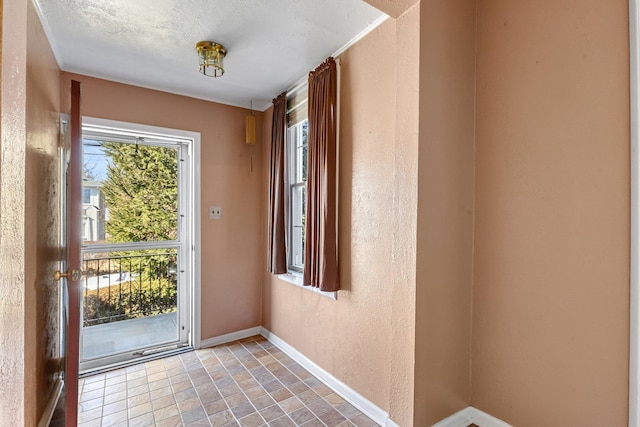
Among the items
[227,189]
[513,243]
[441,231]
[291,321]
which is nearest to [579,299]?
[513,243]

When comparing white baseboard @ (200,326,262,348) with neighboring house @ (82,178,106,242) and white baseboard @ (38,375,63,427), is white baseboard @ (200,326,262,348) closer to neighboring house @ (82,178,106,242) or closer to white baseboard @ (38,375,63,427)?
white baseboard @ (38,375,63,427)

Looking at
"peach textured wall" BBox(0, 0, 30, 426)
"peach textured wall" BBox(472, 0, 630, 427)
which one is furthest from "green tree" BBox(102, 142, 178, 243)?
"peach textured wall" BBox(472, 0, 630, 427)

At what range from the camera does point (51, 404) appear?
2045mm

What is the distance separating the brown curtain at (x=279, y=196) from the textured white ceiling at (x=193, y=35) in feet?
1.05

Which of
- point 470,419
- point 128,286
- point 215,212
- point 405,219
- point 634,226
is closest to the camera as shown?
point 634,226

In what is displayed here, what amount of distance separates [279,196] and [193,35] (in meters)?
1.38

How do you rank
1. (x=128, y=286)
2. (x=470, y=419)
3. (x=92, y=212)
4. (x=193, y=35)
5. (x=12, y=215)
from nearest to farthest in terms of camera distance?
(x=12, y=215) < (x=470, y=419) < (x=193, y=35) < (x=92, y=212) < (x=128, y=286)

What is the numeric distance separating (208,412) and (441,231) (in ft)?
6.26

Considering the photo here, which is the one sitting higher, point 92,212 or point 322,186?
point 322,186

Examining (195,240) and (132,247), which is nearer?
(132,247)

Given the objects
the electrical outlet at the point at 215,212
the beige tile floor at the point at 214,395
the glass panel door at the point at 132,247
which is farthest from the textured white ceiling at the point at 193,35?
the beige tile floor at the point at 214,395

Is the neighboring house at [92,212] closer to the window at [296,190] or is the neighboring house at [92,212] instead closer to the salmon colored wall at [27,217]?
the salmon colored wall at [27,217]

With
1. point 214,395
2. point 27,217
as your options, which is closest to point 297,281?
point 214,395

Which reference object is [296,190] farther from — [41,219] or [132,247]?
[41,219]
